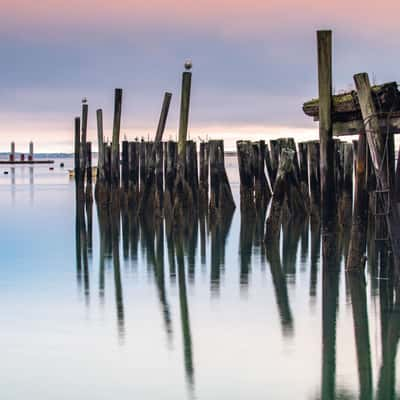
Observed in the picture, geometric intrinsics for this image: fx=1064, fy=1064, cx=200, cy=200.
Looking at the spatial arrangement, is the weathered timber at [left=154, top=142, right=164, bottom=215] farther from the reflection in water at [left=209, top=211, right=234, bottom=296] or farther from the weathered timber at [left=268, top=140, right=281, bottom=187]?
the weathered timber at [left=268, top=140, right=281, bottom=187]

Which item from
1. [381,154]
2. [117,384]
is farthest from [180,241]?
[117,384]

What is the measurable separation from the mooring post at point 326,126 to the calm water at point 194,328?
793 mm

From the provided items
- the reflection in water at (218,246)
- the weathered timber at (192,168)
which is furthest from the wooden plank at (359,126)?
the weathered timber at (192,168)

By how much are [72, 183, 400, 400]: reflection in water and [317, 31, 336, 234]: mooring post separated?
748 mm

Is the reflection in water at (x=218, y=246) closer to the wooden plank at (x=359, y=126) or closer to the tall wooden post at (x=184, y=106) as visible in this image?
the tall wooden post at (x=184, y=106)

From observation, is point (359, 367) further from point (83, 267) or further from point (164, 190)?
point (164, 190)

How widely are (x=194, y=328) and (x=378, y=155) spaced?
8.79ft

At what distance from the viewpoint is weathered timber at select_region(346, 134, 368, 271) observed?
12.2m

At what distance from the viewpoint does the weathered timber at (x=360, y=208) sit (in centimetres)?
1225

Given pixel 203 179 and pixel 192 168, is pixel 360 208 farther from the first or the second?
pixel 203 179

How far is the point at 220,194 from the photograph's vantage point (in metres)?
23.5

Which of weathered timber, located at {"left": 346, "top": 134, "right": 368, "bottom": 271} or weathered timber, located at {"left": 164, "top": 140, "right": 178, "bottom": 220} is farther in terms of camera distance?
weathered timber, located at {"left": 164, "top": 140, "right": 178, "bottom": 220}

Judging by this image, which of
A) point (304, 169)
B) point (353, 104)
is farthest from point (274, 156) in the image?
point (353, 104)

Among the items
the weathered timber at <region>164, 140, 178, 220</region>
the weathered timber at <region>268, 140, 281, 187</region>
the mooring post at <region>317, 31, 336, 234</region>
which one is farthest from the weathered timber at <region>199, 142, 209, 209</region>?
the mooring post at <region>317, 31, 336, 234</region>
